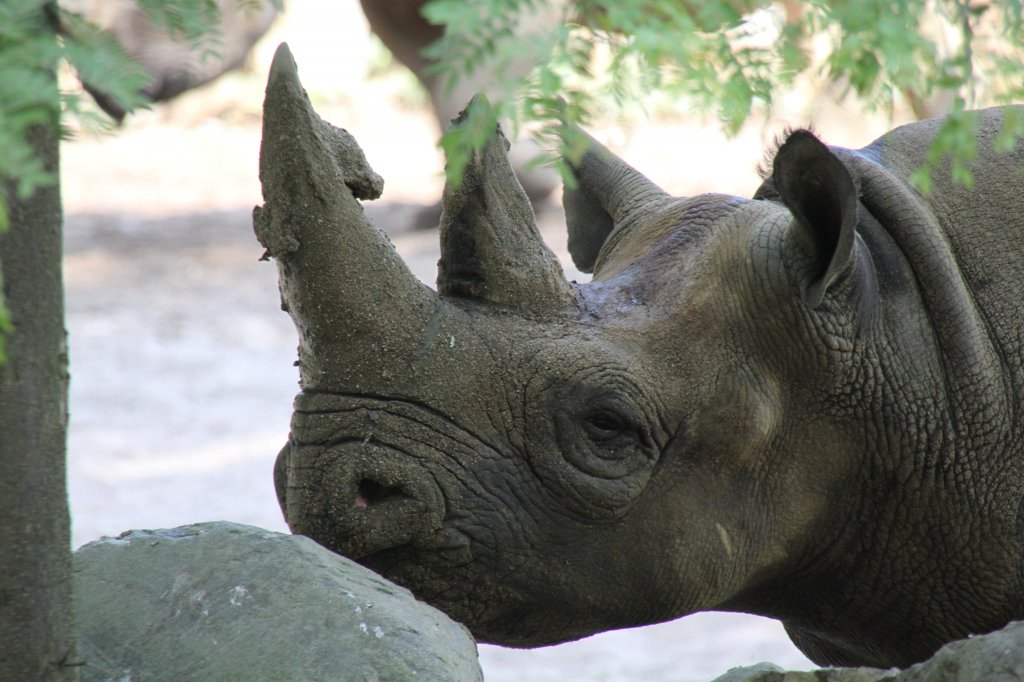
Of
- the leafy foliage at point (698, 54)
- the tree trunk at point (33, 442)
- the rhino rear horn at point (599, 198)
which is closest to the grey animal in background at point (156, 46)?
the rhino rear horn at point (599, 198)

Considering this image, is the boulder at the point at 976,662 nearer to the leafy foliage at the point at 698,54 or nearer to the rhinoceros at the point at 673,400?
the rhinoceros at the point at 673,400

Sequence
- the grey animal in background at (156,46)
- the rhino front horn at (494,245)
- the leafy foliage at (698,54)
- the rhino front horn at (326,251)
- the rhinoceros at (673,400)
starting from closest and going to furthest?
the leafy foliage at (698,54)
the rhino front horn at (326,251)
the rhinoceros at (673,400)
the rhino front horn at (494,245)
the grey animal in background at (156,46)

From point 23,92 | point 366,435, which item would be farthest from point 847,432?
point 23,92

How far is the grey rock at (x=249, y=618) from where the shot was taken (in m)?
2.12

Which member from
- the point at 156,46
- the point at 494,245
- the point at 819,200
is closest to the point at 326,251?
the point at 494,245

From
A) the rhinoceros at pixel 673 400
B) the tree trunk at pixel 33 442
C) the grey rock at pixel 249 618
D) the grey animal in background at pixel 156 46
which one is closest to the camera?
the tree trunk at pixel 33 442

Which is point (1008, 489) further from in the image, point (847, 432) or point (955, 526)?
point (847, 432)

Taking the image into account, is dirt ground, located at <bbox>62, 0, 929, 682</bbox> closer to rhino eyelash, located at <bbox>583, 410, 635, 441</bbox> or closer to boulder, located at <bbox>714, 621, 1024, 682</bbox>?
rhino eyelash, located at <bbox>583, 410, 635, 441</bbox>

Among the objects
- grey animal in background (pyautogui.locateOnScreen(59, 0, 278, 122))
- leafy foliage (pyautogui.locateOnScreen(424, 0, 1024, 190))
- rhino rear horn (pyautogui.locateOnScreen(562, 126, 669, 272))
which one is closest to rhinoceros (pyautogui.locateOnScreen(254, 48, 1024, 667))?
rhino rear horn (pyautogui.locateOnScreen(562, 126, 669, 272))

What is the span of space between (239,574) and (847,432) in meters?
1.33

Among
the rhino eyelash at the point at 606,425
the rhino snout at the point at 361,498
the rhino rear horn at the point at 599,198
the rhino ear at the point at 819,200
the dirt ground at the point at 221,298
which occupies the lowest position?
the dirt ground at the point at 221,298

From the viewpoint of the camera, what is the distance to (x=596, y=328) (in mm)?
2879

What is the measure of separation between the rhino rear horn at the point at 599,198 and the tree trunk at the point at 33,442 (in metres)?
1.66

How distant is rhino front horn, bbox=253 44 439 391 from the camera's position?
2512 millimetres
